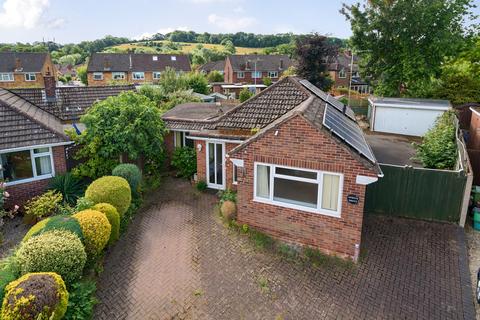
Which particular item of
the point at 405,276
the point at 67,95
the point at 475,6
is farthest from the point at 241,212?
the point at 475,6

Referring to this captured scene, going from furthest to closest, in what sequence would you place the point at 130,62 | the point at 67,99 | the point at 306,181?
the point at 130,62, the point at 67,99, the point at 306,181

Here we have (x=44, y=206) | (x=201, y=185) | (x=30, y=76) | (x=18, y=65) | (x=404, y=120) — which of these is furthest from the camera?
(x=30, y=76)

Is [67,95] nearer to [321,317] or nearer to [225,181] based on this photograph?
[225,181]

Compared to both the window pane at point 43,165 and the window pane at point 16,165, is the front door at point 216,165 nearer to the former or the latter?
the window pane at point 43,165

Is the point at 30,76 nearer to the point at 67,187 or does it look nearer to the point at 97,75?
the point at 97,75

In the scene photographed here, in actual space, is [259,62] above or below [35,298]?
above

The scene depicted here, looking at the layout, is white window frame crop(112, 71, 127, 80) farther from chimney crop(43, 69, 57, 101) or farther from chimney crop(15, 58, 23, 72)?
chimney crop(43, 69, 57, 101)

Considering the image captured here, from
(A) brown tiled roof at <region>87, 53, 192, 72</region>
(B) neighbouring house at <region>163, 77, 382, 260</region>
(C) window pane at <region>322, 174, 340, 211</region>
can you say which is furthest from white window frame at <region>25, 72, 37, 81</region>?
(C) window pane at <region>322, 174, 340, 211</region>

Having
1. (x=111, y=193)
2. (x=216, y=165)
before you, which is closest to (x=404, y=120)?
(x=216, y=165)
